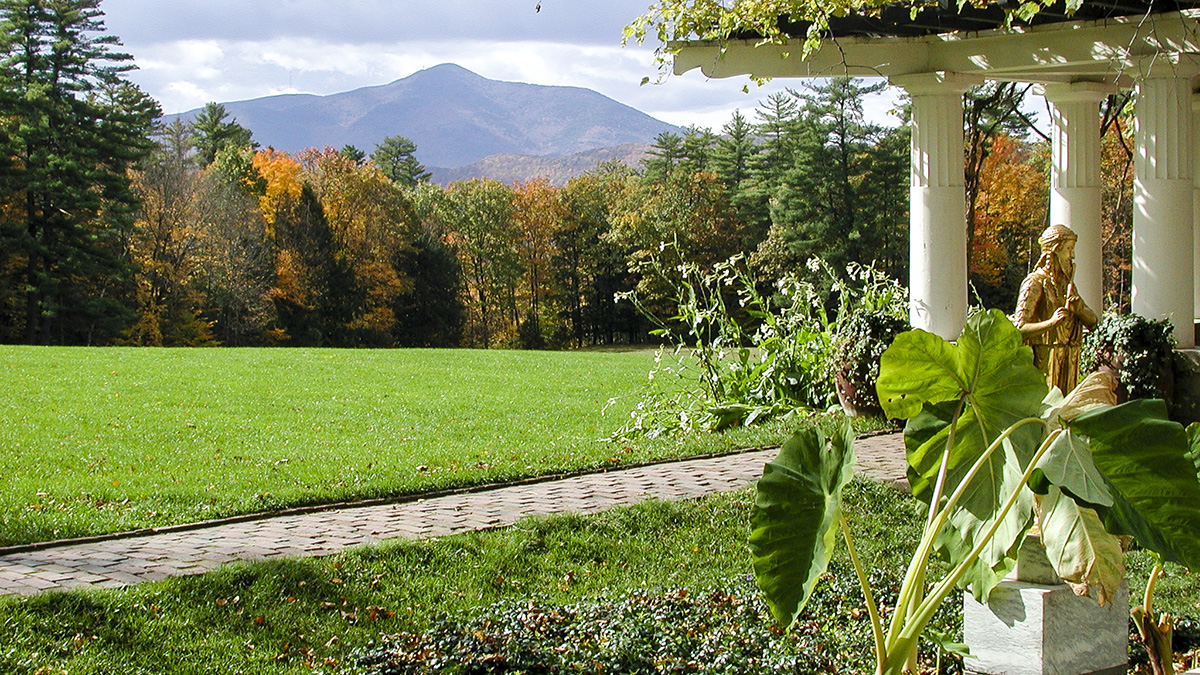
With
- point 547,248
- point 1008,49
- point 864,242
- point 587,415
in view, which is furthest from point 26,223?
point 1008,49

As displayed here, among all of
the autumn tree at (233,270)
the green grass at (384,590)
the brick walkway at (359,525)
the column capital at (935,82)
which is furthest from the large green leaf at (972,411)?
the autumn tree at (233,270)

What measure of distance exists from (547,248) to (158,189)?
18.2m

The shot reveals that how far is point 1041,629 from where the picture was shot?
3400mm

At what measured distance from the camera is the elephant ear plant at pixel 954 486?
260 centimetres

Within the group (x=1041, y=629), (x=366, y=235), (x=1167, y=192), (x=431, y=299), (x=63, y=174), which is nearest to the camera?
(x=1041, y=629)

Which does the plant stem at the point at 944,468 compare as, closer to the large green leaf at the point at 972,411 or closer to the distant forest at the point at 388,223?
the large green leaf at the point at 972,411

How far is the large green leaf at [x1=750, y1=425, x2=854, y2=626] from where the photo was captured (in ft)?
8.58

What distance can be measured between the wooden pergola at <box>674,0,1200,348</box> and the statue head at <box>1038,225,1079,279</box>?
8.81 feet

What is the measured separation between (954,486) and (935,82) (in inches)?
317

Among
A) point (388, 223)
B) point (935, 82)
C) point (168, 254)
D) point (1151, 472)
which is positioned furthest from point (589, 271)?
point (1151, 472)

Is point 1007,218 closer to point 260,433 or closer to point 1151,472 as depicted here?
point 260,433

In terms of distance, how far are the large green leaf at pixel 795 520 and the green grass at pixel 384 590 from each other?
5.83ft

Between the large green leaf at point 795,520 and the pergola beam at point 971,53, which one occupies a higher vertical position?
the pergola beam at point 971,53

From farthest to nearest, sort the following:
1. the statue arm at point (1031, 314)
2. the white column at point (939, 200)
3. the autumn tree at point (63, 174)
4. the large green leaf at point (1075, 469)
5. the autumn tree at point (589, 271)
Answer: the autumn tree at point (589, 271)
the autumn tree at point (63, 174)
the white column at point (939, 200)
the statue arm at point (1031, 314)
the large green leaf at point (1075, 469)
